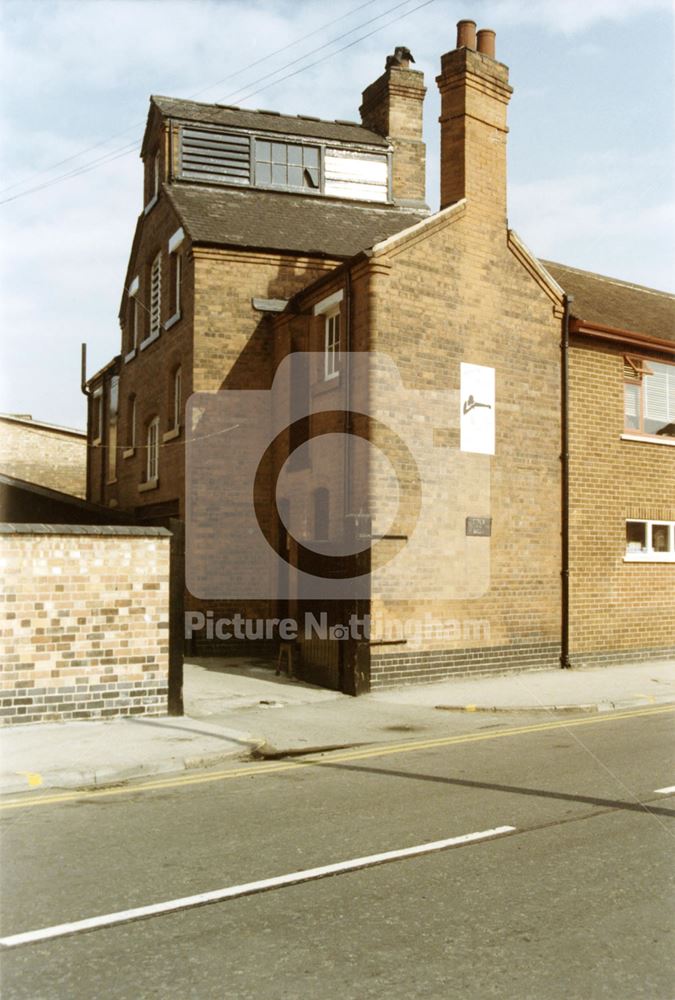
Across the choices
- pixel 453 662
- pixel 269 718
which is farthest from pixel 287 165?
pixel 269 718

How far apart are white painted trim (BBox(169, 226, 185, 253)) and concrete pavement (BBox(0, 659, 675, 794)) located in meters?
9.39

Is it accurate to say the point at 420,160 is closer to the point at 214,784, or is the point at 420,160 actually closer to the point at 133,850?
the point at 214,784

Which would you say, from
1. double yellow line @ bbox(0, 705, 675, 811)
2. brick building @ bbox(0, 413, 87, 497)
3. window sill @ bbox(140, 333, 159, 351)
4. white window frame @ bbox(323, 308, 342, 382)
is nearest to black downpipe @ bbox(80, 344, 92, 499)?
brick building @ bbox(0, 413, 87, 497)

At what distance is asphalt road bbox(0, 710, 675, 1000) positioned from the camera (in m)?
3.97

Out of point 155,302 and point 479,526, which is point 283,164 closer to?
point 155,302

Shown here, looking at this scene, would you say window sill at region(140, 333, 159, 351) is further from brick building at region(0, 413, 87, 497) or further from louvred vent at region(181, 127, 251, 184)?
brick building at region(0, 413, 87, 497)

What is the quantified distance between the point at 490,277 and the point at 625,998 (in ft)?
45.0

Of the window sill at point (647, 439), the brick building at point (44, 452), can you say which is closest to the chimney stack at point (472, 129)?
the window sill at point (647, 439)

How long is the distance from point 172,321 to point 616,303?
9.91 metres

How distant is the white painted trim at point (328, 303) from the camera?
1560 cm

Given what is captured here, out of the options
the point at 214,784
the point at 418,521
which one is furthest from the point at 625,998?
Answer: the point at 418,521

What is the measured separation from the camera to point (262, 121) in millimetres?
22891

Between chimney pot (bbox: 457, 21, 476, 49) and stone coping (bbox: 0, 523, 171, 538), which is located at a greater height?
chimney pot (bbox: 457, 21, 476, 49)

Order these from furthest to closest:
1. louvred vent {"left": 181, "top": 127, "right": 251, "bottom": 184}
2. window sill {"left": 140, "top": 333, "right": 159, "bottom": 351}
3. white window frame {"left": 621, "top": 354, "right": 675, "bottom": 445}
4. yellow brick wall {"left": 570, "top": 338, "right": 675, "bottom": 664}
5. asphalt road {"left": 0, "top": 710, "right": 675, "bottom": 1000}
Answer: window sill {"left": 140, "top": 333, "right": 159, "bottom": 351}
louvred vent {"left": 181, "top": 127, "right": 251, "bottom": 184}
white window frame {"left": 621, "top": 354, "right": 675, "bottom": 445}
yellow brick wall {"left": 570, "top": 338, "right": 675, "bottom": 664}
asphalt road {"left": 0, "top": 710, "right": 675, "bottom": 1000}
